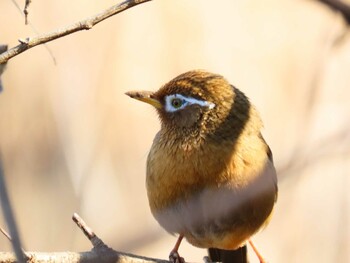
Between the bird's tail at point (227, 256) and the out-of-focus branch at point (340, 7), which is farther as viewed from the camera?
the bird's tail at point (227, 256)

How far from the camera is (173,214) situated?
432 cm

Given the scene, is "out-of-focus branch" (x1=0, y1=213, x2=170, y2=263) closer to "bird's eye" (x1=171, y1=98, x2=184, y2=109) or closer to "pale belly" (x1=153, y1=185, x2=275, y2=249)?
"pale belly" (x1=153, y1=185, x2=275, y2=249)

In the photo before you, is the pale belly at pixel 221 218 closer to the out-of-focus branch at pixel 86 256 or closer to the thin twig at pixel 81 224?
the out-of-focus branch at pixel 86 256

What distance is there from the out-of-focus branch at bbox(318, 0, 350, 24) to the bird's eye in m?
2.89

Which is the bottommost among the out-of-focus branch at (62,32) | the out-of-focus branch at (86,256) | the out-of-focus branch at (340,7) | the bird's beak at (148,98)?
the out-of-focus branch at (86,256)

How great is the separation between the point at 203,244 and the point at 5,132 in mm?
2559

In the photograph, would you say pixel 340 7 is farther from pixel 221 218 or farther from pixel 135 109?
pixel 135 109

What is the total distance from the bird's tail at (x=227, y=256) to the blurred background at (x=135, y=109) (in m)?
0.93

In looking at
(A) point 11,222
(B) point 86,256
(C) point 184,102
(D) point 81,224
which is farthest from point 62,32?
(C) point 184,102

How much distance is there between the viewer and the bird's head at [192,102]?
4.53 m

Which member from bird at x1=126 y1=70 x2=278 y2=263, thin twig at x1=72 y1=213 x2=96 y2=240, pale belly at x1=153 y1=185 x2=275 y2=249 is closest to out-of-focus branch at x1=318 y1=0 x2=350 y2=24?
thin twig at x1=72 y1=213 x2=96 y2=240

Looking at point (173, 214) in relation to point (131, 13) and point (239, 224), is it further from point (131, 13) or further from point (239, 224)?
point (131, 13)

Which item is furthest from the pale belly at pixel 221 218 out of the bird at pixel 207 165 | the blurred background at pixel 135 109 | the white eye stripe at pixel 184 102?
the blurred background at pixel 135 109

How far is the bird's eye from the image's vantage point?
4.56 meters
